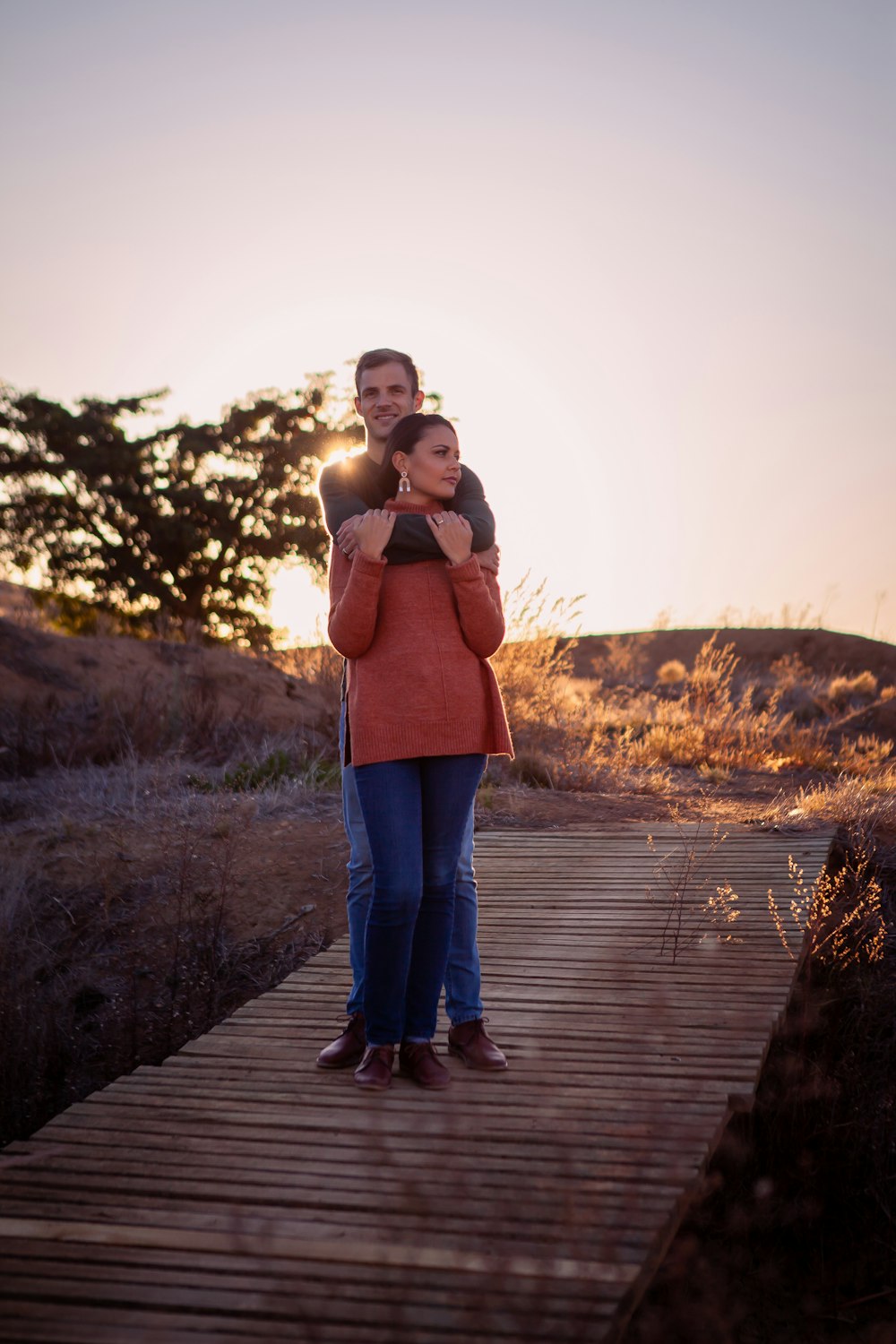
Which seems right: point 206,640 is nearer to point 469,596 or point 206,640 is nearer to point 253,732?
point 253,732

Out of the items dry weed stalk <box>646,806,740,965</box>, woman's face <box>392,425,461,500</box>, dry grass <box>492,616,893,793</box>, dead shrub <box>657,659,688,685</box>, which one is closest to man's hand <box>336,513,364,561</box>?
woman's face <box>392,425,461,500</box>

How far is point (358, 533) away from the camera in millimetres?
2904

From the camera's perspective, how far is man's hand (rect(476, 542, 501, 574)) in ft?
10.1

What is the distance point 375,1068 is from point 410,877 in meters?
0.55

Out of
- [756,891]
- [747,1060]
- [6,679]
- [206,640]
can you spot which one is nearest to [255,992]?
[756,891]

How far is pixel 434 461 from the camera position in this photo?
119 inches

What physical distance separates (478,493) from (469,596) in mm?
349

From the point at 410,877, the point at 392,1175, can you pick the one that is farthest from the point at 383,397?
the point at 392,1175

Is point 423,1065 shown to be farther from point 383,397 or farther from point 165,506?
point 165,506

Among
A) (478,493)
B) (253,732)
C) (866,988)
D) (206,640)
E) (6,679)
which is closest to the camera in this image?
(478,493)

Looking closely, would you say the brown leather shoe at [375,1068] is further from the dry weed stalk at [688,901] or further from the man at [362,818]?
the dry weed stalk at [688,901]

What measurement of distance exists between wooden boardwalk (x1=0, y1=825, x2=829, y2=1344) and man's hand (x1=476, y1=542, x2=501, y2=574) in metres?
1.38

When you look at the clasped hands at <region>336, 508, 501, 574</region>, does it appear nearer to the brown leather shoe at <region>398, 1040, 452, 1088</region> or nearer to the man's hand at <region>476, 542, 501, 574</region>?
the man's hand at <region>476, 542, 501, 574</region>

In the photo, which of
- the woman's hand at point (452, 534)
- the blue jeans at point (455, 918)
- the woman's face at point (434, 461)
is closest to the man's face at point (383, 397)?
the woman's face at point (434, 461)
